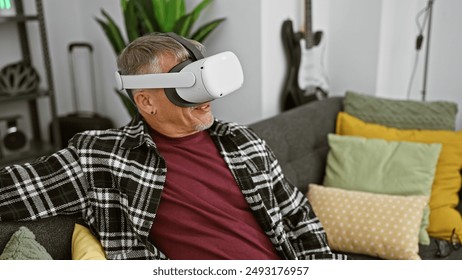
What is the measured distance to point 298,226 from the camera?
1.37 metres

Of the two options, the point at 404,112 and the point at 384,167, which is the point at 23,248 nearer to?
the point at 384,167

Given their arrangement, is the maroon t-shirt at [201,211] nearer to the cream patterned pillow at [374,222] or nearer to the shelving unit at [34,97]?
the cream patterned pillow at [374,222]

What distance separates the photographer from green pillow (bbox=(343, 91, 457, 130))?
6.19ft

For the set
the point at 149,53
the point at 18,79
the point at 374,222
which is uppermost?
the point at 149,53

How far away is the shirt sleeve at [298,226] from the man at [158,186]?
55 mm

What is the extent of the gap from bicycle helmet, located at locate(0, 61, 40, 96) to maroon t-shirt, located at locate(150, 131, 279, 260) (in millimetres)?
1871

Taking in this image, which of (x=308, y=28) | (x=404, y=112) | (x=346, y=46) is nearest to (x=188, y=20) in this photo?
(x=308, y=28)

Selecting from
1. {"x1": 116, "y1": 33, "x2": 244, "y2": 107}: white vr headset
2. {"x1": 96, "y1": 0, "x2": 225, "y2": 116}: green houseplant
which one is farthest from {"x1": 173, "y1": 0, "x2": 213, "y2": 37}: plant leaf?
{"x1": 116, "y1": 33, "x2": 244, "y2": 107}: white vr headset

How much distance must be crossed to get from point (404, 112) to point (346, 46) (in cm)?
74

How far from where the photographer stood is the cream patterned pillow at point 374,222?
61.1 inches

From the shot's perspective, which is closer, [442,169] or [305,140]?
[442,169]

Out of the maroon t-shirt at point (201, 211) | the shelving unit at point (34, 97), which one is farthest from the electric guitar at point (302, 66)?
the shelving unit at point (34, 97)

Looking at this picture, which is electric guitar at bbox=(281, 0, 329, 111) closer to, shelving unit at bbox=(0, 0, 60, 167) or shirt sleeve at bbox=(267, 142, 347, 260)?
shirt sleeve at bbox=(267, 142, 347, 260)
